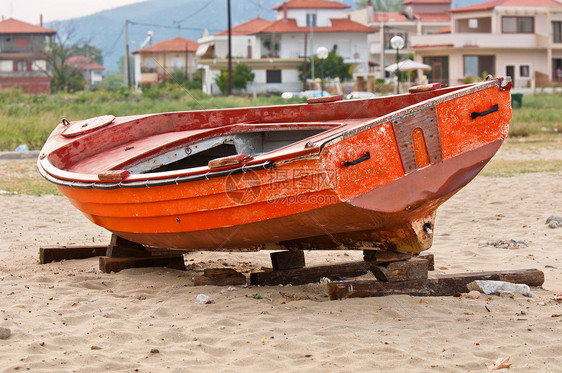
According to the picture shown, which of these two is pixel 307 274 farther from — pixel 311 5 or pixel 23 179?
pixel 311 5

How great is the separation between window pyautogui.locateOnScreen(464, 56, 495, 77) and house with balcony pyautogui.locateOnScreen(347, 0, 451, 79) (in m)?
14.0

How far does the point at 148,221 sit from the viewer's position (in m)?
5.18

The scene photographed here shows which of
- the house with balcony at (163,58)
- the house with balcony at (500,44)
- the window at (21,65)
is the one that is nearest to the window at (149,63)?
the house with balcony at (163,58)

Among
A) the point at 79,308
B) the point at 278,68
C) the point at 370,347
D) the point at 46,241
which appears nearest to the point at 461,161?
the point at 370,347

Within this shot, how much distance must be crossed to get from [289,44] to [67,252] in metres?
50.6

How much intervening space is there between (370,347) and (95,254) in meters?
3.31

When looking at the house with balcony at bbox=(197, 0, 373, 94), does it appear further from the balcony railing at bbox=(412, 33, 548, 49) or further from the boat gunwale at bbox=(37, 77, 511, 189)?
the boat gunwale at bbox=(37, 77, 511, 189)

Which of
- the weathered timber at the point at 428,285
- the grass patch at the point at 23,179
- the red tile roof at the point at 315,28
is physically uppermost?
the red tile roof at the point at 315,28

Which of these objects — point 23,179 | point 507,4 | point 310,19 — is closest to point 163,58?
point 310,19

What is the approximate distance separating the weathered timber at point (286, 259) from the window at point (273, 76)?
4691 cm

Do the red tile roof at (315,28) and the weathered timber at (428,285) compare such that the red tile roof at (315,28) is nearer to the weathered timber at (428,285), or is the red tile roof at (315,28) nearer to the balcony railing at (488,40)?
the balcony railing at (488,40)

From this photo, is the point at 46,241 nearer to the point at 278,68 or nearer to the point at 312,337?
the point at 312,337

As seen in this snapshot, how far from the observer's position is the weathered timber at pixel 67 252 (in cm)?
618

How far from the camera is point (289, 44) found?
55562 mm
